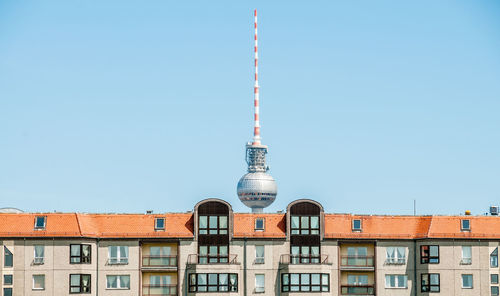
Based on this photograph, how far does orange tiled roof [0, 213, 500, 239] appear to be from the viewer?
115000 mm

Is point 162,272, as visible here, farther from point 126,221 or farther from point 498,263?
point 498,263

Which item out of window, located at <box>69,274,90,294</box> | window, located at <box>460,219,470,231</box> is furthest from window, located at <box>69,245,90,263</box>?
window, located at <box>460,219,470,231</box>

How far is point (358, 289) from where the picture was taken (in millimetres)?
116562

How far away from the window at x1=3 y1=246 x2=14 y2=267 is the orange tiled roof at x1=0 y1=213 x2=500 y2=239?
6.20 ft

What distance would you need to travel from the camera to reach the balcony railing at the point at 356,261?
117 metres

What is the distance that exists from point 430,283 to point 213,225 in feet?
76.8

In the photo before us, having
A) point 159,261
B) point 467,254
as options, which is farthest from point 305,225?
point 467,254

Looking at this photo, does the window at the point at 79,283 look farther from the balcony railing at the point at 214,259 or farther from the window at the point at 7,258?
the balcony railing at the point at 214,259

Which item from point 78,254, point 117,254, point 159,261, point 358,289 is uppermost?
point 117,254

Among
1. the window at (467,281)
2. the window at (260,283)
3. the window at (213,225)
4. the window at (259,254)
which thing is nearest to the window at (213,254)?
the window at (213,225)

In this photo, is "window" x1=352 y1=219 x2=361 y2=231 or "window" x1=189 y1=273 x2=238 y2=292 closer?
"window" x1=189 y1=273 x2=238 y2=292

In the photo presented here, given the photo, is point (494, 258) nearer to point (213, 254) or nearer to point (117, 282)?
point (213, 254)

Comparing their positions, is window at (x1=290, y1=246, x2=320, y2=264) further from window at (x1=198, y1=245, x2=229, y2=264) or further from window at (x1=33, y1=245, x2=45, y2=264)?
window at (x1=33, y1=245, x2=45, y2=264)

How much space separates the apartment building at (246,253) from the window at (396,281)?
0.11 m
